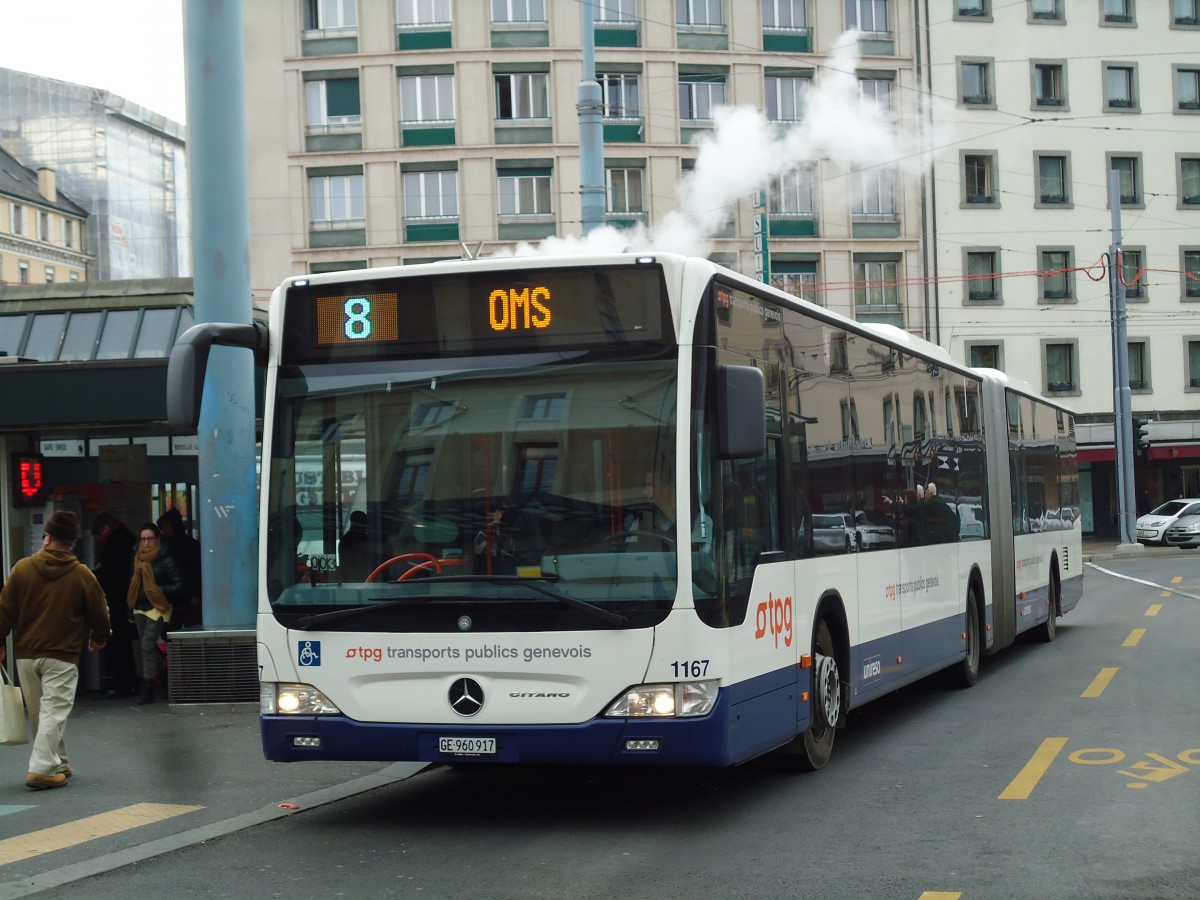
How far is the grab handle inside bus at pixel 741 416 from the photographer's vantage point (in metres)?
7.86

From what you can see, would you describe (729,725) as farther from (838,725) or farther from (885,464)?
(885,464)

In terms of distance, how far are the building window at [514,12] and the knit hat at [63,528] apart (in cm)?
4125

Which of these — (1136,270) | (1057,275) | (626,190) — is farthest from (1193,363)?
(626,190)

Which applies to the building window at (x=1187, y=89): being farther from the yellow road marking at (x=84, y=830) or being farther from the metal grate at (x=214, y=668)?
the yellow road marking at (x=84, y=830)

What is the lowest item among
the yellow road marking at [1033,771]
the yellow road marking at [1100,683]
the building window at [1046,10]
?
the yellow road marking at [1100,683]

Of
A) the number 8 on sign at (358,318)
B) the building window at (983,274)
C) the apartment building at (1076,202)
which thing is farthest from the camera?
the apartment building at (1076,202)

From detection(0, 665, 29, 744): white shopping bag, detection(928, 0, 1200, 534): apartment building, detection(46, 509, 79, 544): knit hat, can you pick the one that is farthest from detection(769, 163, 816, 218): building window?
detection(0, 665, 29, 744): white shopping bag

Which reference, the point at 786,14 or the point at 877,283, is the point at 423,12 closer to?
the point at 786,14

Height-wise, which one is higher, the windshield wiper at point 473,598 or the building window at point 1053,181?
the building window at point 1053,181

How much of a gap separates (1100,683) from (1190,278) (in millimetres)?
44231

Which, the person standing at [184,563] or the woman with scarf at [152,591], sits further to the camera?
the person standing at [184,563]

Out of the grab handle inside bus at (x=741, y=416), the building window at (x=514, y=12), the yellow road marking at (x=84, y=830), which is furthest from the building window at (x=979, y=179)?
the yellow road marking at (x=84, y=830)

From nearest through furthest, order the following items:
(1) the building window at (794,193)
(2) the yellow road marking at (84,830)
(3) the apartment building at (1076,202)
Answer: (2) the yellow road marking at (84,830) < (1) the building window at (794,193) < (3) the apartment building at (1076,202)

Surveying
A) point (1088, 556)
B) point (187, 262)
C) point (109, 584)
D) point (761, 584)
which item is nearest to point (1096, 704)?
point (761, 584)
